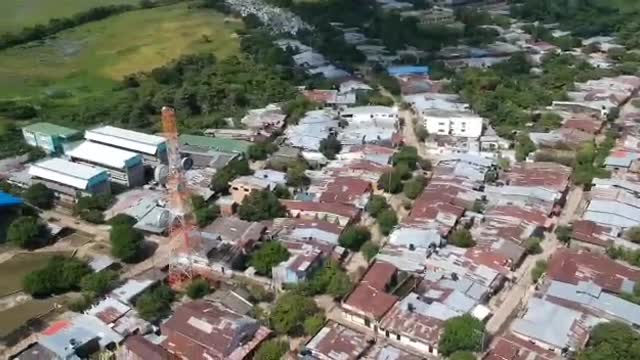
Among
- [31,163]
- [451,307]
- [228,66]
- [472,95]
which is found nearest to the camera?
[451,307]

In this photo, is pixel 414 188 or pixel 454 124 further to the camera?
pixel 454 124

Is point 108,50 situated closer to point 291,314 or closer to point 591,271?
point 291,314

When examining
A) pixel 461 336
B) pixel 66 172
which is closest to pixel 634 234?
pixel 461 336

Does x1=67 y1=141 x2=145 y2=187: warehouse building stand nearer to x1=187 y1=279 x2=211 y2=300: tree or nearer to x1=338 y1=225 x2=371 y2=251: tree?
x1=187 y1=279 x2=211 y2=300: tree

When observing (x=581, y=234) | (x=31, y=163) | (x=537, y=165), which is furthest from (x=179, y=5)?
(x=581, y=234)

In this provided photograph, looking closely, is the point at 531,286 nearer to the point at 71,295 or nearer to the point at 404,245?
the point at 404,245

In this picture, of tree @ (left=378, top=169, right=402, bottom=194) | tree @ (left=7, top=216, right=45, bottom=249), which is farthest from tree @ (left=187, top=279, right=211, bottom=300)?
tree @ (left=378, top=169, right=402, bottom=194)
